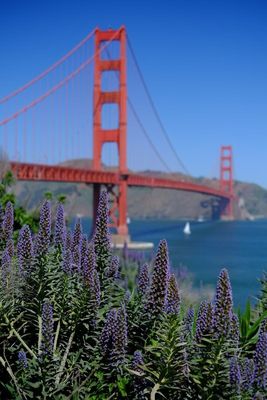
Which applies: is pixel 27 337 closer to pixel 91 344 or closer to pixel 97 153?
pixel 91 344

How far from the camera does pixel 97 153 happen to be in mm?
39719

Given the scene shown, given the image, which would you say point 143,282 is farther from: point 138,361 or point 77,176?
point 77,176

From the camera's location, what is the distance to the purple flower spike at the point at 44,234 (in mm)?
2725

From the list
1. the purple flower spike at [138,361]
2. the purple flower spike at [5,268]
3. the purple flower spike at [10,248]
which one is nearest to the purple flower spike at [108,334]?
the purple flower spike at [138,361]

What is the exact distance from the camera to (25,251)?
2799 mm

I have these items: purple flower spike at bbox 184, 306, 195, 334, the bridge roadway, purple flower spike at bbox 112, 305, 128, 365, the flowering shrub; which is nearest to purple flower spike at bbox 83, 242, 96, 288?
the flowering shrub

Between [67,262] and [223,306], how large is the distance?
85 centimetres

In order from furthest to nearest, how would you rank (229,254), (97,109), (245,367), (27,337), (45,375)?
1. (97,109)
2. (229,254)
3. (27,337)
4. (45,375)
5. (245,367)

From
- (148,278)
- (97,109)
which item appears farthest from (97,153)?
(148,278)

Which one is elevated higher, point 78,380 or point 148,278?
point 148,278

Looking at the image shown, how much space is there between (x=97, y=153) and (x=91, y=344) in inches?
1469

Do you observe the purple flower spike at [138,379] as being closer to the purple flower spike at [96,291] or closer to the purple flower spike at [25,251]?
the purple flower spike at [96,291]

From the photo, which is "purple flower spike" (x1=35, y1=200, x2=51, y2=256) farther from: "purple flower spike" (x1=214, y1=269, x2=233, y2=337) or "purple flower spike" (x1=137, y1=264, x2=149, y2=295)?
"purple flower spike" (x1=214, y1=269, x2=233, y2=337)

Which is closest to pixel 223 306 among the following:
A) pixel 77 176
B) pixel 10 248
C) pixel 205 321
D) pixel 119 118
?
Result: pixel 205 321
